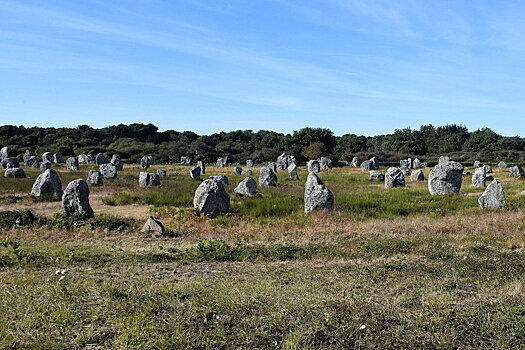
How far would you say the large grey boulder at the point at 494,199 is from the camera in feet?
49.0

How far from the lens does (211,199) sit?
1520 centimetres

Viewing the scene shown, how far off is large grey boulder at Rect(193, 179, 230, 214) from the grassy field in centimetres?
66

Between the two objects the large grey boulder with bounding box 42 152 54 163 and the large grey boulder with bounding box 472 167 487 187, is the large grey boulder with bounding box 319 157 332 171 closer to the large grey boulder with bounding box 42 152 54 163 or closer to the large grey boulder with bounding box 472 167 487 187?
the large grey boulder with bounding box 472 167 487 187

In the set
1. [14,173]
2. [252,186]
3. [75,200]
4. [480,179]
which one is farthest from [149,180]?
[480,179]

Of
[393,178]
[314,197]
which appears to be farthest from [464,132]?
[314,197]

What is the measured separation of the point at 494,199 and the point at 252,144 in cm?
6493

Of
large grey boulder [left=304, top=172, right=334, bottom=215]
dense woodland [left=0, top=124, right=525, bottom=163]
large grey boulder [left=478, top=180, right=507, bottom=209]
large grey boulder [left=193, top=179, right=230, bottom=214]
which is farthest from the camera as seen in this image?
dense woodland [left=0, top=124, right=525, bottom=163]

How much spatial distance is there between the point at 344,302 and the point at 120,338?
10.4ft

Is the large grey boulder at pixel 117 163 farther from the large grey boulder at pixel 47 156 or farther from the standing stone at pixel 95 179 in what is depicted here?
the standing stone at pixel 95 179

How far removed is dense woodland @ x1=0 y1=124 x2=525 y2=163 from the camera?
6400cm

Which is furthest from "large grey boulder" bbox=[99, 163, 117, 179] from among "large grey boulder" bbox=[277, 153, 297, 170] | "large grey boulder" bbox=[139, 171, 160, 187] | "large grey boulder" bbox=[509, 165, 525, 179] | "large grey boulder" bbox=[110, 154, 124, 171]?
"large grey boulder" bbox=[509, 165, 525, 179]

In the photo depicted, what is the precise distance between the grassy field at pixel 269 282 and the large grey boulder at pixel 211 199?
2.17 feet

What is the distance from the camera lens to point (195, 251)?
1034 cm

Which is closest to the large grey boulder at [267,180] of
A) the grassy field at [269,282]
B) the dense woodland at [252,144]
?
the grassy field at [269,282]
